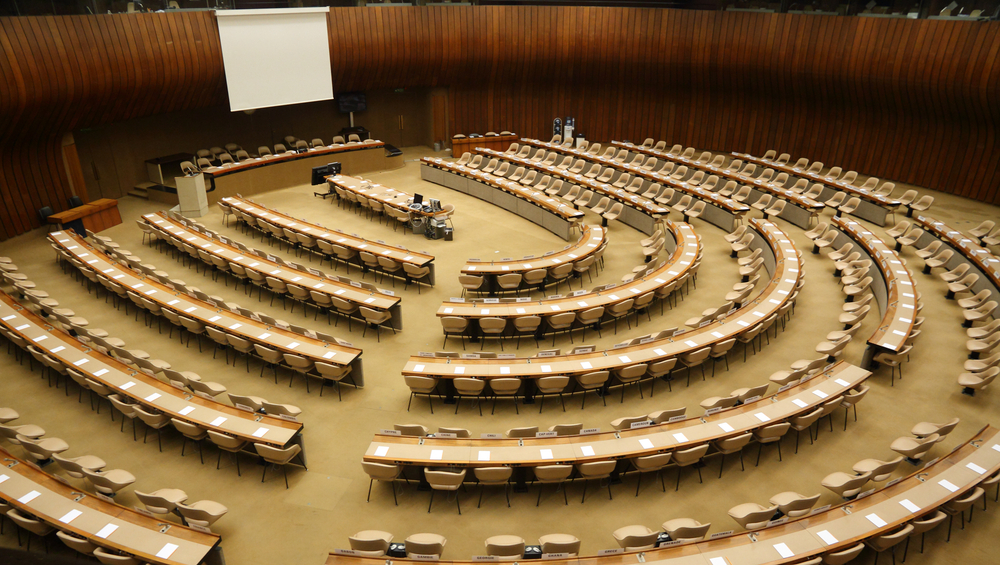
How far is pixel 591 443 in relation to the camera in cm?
784

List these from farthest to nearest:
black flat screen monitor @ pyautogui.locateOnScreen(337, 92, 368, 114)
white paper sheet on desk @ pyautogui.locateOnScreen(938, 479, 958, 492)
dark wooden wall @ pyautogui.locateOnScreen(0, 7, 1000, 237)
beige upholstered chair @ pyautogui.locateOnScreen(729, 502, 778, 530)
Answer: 1. black flat screen monitor @ pyautogui.locateOnScreen(337, 92, 368, 114)
2. dark wooden wall @ pyautogui.locateOnScreen(0, 7, 1000, 237)
3. white paper sheet on desk @ pyautogui.locateOnScreen(938, 479, 958, 492)
4. beige upholstered chair @ pyautogui.locateOnScreen(729, 502, 778, 530)

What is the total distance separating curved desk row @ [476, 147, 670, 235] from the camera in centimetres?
1655

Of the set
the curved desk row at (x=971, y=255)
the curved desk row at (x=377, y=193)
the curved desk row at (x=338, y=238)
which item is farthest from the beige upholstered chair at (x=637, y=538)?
the curved desk row at (x=377, y=193)

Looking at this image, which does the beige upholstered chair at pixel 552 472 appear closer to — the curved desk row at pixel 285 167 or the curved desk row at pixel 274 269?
the curved desk row at pixel 274 269

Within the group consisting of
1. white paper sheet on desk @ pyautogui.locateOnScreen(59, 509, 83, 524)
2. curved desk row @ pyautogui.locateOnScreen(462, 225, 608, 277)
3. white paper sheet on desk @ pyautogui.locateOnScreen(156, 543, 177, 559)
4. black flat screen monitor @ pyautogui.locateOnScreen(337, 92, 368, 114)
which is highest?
black flat screen monitor @ pyautogui.locateOnScreen(337, 92, 368, 114)

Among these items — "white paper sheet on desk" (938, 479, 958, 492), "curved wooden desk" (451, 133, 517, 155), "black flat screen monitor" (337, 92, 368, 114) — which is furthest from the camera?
"curved wooden desk" (451, 133, 517, 155)

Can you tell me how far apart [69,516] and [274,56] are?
16.2 meters

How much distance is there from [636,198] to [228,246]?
34.0ft

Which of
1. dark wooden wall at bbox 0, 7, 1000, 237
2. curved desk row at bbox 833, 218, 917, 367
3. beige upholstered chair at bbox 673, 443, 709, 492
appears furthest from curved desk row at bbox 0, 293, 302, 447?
curved desk row at bbox 833, 218, 917, 367

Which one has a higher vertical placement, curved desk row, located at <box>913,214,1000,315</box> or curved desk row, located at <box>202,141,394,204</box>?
curved desk row, located at <box>202,141,394,204</box>

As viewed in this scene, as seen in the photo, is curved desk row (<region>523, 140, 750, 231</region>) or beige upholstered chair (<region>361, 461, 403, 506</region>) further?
curved desk row (<region>523, 140, 750, 231</region>)

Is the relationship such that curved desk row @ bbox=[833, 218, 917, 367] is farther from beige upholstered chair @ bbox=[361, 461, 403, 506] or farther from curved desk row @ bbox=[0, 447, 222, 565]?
curved desk row @ bbox=[0, 447, 222, 565]

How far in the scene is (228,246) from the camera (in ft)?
45.6

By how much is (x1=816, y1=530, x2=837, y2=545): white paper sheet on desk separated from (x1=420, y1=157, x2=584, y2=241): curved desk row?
34.7 ft
